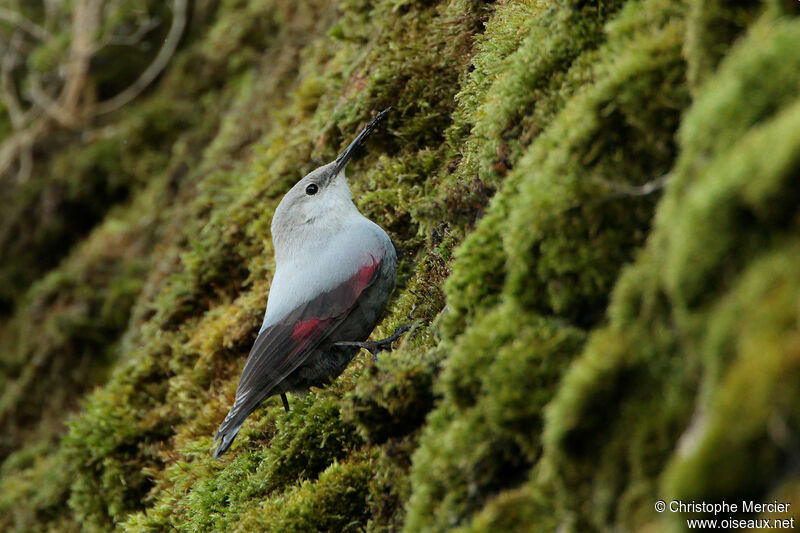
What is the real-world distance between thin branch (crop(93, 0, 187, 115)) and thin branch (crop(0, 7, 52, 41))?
1.46 meters

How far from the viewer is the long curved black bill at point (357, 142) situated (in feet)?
15.3

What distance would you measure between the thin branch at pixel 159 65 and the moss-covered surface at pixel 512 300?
348 centimetres

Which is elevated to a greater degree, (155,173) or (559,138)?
(559,138)

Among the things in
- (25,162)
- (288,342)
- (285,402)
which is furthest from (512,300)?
(25,162)

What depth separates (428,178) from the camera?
172 inches

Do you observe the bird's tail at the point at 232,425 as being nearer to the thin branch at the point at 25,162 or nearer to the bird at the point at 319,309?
the bird at the point at 319,309

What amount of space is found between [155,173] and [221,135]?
1500mm

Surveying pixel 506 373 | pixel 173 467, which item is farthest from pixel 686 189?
pixel 173 467

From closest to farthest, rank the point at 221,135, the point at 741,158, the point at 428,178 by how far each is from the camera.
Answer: the point at 741,158 → the point at 428,178 → the point at 221,135

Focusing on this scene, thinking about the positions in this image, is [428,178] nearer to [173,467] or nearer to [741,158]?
[173,467]

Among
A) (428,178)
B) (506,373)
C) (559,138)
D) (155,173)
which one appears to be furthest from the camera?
(155,173)

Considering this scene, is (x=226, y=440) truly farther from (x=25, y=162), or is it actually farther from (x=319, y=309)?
(x=25, y=162)

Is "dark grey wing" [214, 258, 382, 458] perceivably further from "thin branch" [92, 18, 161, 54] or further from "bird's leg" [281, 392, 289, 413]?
"thin branch" [92, 18, 161, 54]

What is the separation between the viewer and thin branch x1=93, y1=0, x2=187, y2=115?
898 cm
